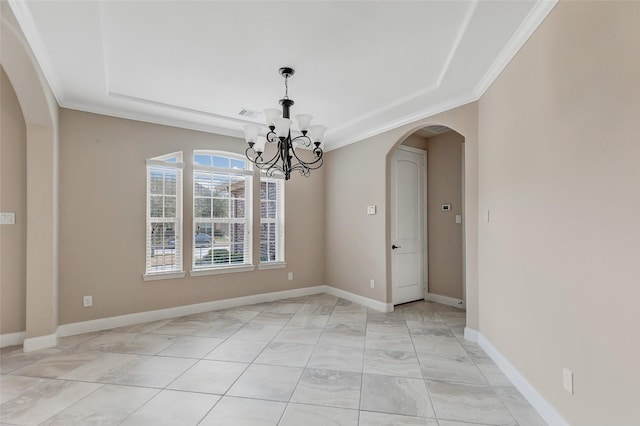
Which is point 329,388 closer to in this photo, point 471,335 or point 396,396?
point 396,396

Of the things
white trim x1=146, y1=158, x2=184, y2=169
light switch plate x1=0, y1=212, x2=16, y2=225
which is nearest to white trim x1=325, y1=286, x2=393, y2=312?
white trim x1=146, y1=158, x2=184, y2=169

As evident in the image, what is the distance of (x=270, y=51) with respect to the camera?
8.15ft

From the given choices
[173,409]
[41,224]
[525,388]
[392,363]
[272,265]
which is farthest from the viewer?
[272,265]

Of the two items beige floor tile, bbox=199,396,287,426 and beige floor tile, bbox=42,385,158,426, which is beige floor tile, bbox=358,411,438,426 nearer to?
beige floor tile, bbox=199,396,287,426

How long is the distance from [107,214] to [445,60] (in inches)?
163

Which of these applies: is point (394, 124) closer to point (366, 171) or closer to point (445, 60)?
point (366, 171)

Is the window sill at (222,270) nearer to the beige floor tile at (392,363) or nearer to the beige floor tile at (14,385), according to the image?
the beige floor tile at (14,385)

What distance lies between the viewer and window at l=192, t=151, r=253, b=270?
431 centimetres

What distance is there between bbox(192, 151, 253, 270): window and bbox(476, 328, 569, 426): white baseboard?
340cm

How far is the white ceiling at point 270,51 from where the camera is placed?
2008mm

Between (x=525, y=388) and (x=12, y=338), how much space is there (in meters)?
4.88

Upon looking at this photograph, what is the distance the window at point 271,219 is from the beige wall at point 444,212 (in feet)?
7.41

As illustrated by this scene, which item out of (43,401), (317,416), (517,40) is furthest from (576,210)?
(43,401)

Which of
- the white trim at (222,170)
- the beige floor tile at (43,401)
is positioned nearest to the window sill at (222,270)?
the white trim at (222,170)
